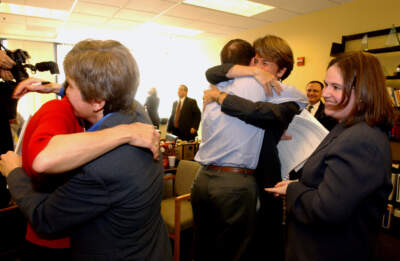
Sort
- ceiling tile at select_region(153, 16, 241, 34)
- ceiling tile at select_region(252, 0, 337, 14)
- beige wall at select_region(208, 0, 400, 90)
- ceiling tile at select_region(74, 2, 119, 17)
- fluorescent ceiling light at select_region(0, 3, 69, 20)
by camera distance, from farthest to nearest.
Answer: ceiling tile at select_region(153, 16, 241, 34), fluorescent ceiling light at select_region(0, 3, 69, 20), ceiling tile at select_region(74, 2, 119, 17), ceiling tile at select_region(252, 0, 337, 14), beige wall at select_region(208, 0, 400, 90)

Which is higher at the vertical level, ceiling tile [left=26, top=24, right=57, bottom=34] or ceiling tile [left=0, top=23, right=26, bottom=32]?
ceiling tile [left=0, top=23, right=26, bottom=32]

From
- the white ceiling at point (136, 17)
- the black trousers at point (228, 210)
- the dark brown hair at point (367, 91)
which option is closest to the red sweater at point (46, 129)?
the black trousers at point (228, 210)

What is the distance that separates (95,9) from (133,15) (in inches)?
27.8

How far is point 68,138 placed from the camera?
72 centimetres

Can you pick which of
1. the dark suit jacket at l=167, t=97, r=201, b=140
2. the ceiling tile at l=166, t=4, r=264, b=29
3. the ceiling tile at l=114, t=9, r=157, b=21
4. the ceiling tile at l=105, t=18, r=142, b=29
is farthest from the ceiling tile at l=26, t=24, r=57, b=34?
the dark suit jacket at l=167, t=97, r=201, b=140

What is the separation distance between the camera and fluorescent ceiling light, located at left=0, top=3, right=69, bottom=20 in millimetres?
4698

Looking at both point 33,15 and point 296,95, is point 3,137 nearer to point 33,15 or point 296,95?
point 296,95

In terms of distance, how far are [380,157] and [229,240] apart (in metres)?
0.84

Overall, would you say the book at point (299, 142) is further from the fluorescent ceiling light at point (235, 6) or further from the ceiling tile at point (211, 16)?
the ceiling tile at point (211, 16)

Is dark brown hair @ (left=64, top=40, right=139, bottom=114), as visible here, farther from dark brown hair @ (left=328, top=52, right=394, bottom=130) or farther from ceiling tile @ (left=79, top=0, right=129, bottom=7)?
ceiling tile @ (left=79, top=0, right=129, bottom=7)

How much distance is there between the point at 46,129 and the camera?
0.83 m

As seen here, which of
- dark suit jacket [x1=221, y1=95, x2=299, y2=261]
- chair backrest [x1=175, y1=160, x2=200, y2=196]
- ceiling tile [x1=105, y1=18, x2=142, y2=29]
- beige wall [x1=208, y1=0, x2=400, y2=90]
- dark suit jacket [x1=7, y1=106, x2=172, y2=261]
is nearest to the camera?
dark suit jacket [x1=7, y1=106, x2=172, y2=261]

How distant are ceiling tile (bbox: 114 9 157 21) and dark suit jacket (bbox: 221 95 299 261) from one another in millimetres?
4320

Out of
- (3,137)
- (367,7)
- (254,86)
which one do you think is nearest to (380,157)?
(254,86)
